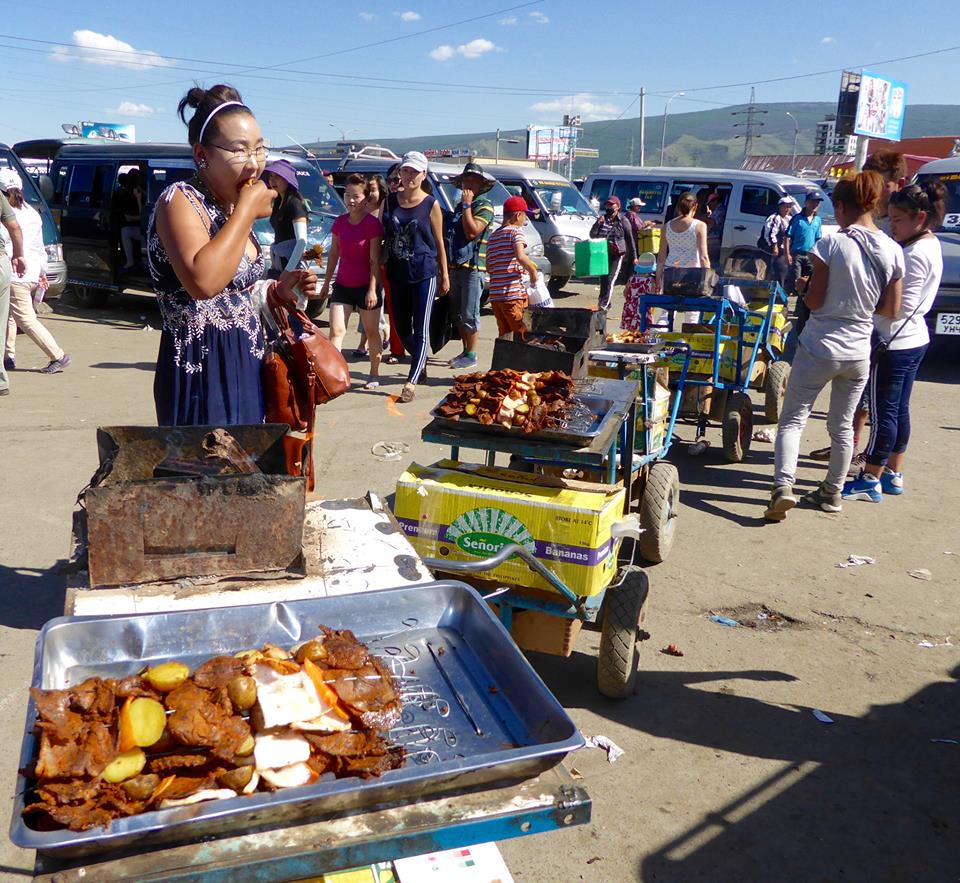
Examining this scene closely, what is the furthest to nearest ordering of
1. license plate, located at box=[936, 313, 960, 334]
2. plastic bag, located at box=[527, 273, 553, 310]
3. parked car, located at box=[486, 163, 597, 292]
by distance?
1. parked car, located at box=[486, 163, 597, 292]
2. license plate, located at box=[936, 313, 960, 334]
3. plastic bag, located at box=[527, 273, 553, 310]

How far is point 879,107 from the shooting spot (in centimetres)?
3447

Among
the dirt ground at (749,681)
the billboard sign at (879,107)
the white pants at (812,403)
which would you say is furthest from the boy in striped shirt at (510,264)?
the billboard sign at (879,107)

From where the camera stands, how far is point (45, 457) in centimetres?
648

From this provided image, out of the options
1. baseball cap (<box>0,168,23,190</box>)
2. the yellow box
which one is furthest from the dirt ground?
baseball cap (<box>0,168,23,190</box>)

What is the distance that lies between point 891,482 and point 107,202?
11.4 m

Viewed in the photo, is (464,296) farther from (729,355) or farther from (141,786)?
(141,786)

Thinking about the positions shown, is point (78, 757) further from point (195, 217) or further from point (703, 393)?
point (703, 393)

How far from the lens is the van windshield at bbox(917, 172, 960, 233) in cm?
1157

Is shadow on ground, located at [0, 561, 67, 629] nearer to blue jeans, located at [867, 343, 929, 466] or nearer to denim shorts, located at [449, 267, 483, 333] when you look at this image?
blue jeans, located at [867, 343, 929, 466]

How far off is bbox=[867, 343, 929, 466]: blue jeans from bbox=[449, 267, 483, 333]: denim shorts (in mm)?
4576

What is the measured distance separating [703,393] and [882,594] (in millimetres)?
2587

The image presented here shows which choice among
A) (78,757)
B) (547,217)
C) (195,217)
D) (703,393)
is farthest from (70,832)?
(547,217)

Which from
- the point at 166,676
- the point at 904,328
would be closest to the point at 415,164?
the point at 904,328

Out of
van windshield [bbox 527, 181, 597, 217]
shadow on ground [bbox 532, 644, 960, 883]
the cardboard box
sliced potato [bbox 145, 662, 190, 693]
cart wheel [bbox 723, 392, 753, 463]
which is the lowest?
shadow on ground [bbox 532, 644, 960, 883]
